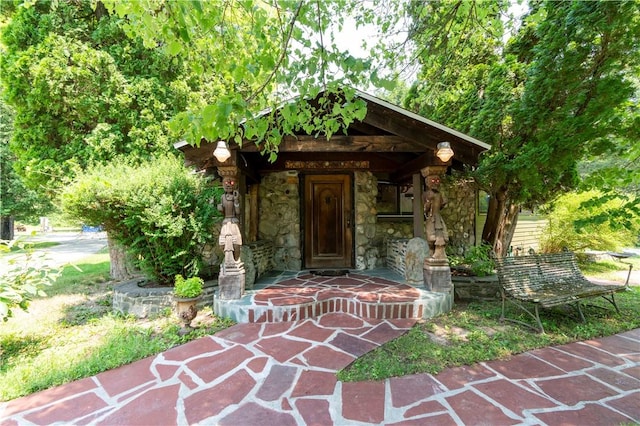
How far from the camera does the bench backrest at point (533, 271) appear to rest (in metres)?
3.76

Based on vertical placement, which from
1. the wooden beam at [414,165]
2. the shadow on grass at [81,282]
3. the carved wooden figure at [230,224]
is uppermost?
the wooden beam at [414,165]

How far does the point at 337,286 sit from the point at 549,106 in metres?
4.52

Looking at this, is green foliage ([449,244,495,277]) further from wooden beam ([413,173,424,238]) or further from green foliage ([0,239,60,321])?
green foliage ([0,239,60,321])

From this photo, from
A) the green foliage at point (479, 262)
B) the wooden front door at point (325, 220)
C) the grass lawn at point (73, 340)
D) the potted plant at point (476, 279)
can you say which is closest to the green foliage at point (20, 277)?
the grass lawn at point (73, 340)

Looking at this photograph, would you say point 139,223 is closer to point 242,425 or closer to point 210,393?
point 210,393

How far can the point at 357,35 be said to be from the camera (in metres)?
4.25

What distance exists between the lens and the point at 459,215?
281 inches

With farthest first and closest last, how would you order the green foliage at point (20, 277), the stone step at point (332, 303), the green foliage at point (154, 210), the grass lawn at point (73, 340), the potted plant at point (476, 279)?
the potted plant at point (476, 279), the green foliage at point (154, 210), the stone step at point (332, 303), the green foliage at point (20, 277), the grass lawn at point (73, 340)

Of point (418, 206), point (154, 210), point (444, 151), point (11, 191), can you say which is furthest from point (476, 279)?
point (11, 191)

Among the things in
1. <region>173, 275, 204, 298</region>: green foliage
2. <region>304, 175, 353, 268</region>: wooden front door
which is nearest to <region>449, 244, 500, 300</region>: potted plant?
<region>304, 175, 353, 268</region>: wooden front door

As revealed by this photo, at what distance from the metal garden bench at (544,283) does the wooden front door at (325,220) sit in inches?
119

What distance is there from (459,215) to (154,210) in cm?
664

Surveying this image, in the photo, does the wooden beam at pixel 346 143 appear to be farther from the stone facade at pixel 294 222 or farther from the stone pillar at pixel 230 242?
the stone facade at pixel 294 222

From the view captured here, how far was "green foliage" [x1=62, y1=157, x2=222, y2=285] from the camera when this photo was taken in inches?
154
